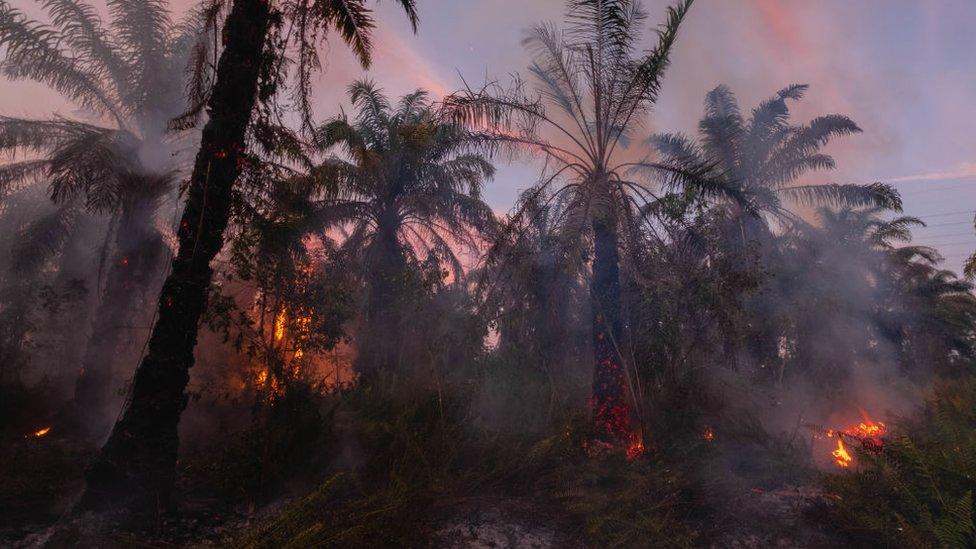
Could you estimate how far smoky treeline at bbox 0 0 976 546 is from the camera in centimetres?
571

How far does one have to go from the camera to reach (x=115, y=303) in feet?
35.7

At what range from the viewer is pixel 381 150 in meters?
14.3

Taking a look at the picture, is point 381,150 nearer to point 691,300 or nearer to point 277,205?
point 277,205

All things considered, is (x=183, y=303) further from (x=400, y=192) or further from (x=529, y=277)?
(x=400, y=192)

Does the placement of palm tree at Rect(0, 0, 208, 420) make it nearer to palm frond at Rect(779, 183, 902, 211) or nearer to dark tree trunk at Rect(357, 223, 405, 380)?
dark tree trunk at Rect(357, 223, 405, 380)

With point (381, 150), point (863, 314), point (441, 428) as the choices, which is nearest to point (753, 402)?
point (441, 428)

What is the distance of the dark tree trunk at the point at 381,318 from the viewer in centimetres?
1370

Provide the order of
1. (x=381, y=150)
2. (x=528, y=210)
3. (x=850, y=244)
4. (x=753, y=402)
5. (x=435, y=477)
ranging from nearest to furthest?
(x=435, y=477) < (x=528, y=210) < (x=753, y=402) < (x=381, y=150) < (x=850, y=244)

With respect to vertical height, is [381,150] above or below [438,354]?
above

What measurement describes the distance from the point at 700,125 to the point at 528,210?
1101 cm

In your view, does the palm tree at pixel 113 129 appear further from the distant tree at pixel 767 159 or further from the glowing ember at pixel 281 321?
the distant tree at pixel 767 159

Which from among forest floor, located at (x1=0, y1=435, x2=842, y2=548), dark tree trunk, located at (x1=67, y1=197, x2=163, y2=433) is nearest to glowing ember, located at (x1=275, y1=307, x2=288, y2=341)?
dark tree trunk, located at (x1=67, y1=197, x2=163, y2=433)

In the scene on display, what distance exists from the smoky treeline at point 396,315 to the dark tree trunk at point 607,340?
1.9 inches

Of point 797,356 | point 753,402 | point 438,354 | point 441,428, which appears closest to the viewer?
point 441,428
